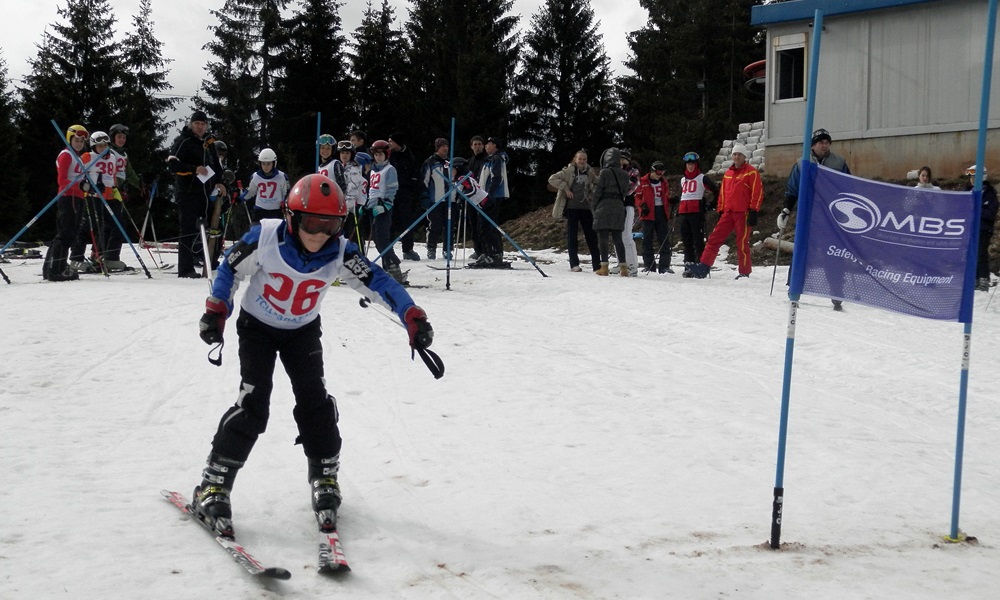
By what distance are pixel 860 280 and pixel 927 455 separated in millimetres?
2129

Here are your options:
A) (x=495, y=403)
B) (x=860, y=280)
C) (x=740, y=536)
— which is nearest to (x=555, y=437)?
(x=495, y=403)

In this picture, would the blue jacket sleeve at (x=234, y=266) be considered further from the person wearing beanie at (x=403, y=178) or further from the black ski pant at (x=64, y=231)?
the person wearing beanie at (x=403, y=178)

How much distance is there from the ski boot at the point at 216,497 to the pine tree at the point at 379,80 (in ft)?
115

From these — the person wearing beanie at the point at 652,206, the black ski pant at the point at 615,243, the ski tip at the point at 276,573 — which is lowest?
the ski tip at the point at 276,573

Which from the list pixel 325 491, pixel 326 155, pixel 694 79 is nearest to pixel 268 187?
pixel 326 155

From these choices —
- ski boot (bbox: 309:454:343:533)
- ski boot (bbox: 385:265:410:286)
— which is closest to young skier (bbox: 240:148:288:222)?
ski boot (bbox: 385:265:410:286)

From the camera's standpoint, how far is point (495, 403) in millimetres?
7164

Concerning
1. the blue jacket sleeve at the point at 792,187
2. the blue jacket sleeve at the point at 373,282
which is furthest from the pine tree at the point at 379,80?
the blue jacket sleeve at the point at 373,282

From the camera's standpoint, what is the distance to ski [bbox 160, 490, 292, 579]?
3.82 metres

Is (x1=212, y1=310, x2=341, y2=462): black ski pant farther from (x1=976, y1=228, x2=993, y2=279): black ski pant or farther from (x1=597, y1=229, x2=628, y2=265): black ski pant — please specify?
(x1=976, y1=228, x2=993, y2=279): black ski pant

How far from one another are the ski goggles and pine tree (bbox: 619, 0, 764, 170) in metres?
34.3

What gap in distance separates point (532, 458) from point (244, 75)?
36.1m

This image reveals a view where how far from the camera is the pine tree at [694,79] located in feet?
128

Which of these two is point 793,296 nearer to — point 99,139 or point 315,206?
point 315,206
